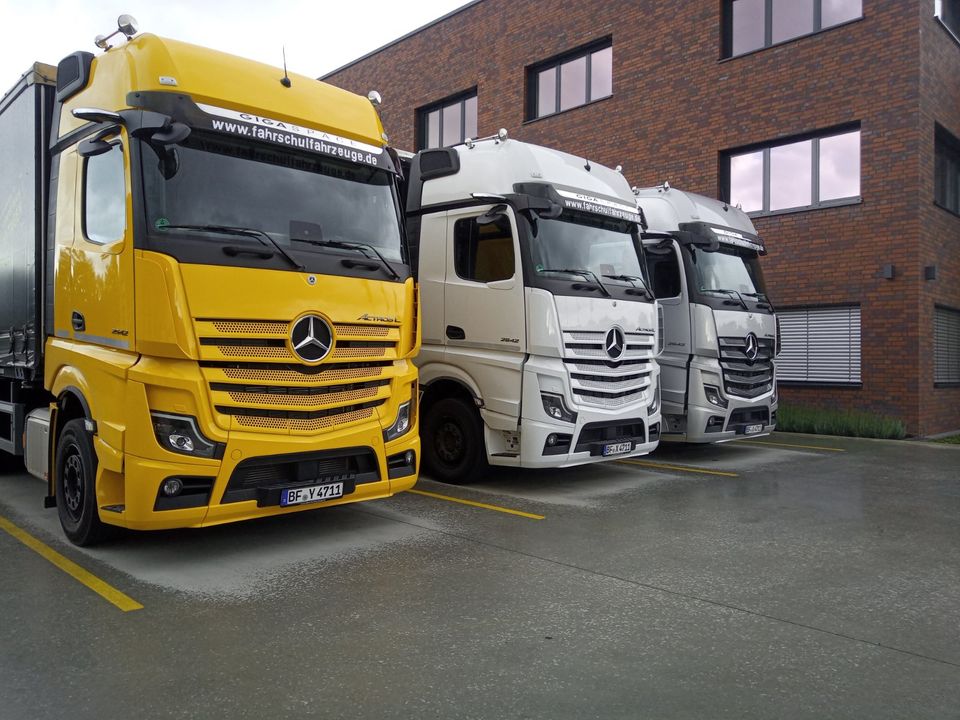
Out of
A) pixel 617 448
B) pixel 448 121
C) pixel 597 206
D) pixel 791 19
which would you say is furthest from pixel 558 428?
pixel 448 121

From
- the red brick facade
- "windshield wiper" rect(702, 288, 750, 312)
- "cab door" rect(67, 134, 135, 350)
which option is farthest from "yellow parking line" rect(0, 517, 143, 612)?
the red brick facade

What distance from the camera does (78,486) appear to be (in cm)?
571

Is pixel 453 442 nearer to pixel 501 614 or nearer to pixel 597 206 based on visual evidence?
pixel 597 206

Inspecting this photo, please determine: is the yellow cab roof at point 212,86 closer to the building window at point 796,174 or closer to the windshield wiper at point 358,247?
the windshield wiper at point 358,247

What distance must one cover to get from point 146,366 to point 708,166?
1351 cm

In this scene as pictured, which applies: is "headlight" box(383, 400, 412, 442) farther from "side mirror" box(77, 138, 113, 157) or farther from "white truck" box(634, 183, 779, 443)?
"white truck" box(634, 183, 779, 443)

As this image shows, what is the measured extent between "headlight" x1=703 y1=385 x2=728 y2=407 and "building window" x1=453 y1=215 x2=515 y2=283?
11.8ft

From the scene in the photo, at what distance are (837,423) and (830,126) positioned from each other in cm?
532

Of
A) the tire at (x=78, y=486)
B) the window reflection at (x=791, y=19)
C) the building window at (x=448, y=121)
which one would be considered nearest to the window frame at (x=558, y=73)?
the building window at (x=448, y=121)

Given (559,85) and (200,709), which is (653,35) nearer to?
(559,85)

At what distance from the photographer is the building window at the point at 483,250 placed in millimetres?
8008

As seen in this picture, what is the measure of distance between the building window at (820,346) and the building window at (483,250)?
8.94 meters

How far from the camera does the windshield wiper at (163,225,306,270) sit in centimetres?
528

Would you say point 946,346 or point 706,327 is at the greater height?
point 706,327
